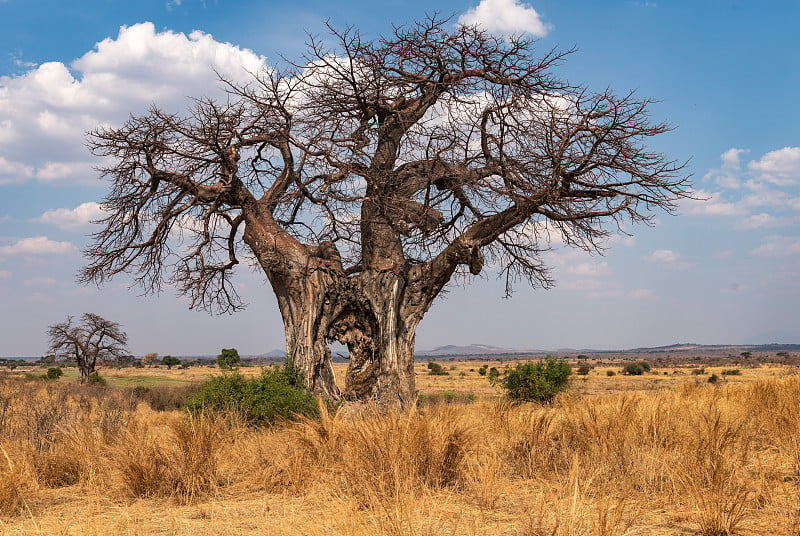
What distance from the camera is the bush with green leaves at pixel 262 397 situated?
39.3 ft

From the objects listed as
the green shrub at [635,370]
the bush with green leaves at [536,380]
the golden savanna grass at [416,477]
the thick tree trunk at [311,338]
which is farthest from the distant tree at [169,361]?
the golden savanna grass at [416,477]

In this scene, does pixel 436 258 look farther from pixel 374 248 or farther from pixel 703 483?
pixel 703 483

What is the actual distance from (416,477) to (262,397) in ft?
21.9

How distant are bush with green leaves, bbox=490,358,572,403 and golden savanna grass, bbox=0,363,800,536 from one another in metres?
11.0

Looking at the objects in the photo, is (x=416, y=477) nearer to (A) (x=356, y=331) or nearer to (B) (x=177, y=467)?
(B) (x=177, y=467)

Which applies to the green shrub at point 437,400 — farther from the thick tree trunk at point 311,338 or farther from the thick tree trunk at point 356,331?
the thick tree trunk at point 311,338

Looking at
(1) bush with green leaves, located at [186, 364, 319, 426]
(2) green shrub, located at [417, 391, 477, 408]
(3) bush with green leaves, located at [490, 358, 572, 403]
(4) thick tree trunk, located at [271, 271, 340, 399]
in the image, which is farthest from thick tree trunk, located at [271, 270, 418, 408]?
(3) bush with green leaves, located at [490, 358, 572, 403]

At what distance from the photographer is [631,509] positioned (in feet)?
19.0

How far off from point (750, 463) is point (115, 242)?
1372 cm

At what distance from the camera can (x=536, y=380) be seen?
66.6 ft

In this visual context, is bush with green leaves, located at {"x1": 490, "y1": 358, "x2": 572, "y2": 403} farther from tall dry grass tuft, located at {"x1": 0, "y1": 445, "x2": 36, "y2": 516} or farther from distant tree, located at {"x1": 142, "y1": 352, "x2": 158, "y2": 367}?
distant tree, located at {"x1": 142, "y1": 352, "x2": 158, "y2": 367}

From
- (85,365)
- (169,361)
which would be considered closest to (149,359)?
(169,361)

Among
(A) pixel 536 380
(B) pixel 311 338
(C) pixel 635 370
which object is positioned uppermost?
(B) pixel 311 338

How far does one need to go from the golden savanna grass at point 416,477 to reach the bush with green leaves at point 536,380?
11.0m
